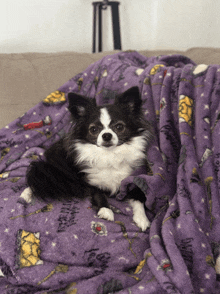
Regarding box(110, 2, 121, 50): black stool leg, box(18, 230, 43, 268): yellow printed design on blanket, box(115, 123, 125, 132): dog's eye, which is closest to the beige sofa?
box(115, 123, 125, 132): dog's eye

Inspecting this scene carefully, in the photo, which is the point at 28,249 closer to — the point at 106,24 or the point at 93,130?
A: the point at 93,130

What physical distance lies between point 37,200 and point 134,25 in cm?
356

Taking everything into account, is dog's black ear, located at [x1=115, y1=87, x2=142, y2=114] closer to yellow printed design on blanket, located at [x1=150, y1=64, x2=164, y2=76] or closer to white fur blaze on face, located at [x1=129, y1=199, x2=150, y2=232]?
yellow printed design on blanket, located at [x1=150, y1=64, x2=164, y2=76]

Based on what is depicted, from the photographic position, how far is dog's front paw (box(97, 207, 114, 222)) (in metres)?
1.54

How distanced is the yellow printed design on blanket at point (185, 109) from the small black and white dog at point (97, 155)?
0.29m

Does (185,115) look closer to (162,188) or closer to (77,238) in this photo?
(162,188)

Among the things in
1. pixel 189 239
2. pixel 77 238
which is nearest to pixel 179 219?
pixel 189 239

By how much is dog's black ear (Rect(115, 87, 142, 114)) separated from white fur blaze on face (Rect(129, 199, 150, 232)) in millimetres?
670

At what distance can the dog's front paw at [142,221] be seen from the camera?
1.53 m

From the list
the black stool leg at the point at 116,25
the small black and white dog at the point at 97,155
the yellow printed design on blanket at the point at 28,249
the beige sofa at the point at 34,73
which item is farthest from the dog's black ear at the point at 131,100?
the black stool leg at the point at 116,25

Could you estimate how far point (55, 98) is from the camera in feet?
7.95

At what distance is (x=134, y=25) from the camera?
415 cm

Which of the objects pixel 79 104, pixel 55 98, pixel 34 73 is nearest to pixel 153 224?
pixel 79 104

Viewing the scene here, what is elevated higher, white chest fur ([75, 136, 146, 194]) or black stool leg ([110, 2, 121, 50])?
black stool leg ([110, 2, 121, 50])
